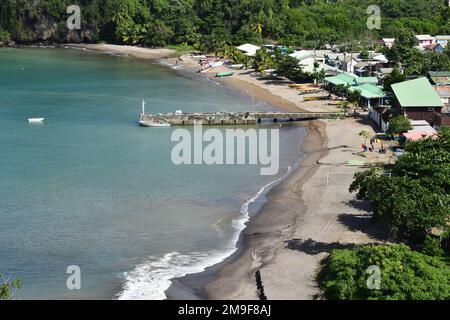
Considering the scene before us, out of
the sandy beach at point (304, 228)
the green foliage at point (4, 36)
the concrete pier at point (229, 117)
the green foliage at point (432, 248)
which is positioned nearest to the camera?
the sandy beach at point (304, 228)

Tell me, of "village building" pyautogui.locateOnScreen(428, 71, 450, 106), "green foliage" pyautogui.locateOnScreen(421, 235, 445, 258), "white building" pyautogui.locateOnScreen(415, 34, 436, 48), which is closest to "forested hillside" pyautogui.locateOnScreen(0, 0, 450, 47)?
"white building" pyautogui.locateOnScreen(415, 34, 436, 48)

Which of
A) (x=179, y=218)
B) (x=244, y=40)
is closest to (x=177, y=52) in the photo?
(x=244, y=40)

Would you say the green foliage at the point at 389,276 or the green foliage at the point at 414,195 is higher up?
the green foliage at the point at 414,195

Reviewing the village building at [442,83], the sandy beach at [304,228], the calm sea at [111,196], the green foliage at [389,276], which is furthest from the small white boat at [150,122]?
the green foliage at [389,276]

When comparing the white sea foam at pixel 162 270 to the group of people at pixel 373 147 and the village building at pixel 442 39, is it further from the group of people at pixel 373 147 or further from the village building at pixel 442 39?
the village building at pixel 442 39

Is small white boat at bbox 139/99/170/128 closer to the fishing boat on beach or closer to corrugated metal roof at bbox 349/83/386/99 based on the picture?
corrugated metal roof at bbox 349/83/386/99

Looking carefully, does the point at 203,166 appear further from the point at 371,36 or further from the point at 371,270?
the point at 371,36

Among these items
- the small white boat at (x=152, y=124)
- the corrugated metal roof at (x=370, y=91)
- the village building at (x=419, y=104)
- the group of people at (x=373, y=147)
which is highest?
the corrugated metal roof at (x=370, y=91)
